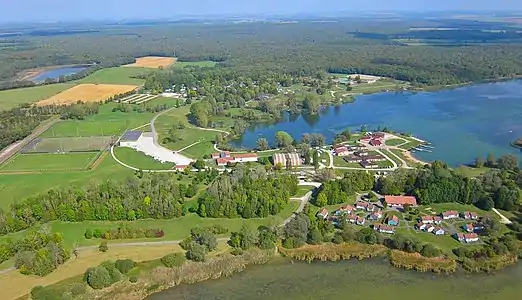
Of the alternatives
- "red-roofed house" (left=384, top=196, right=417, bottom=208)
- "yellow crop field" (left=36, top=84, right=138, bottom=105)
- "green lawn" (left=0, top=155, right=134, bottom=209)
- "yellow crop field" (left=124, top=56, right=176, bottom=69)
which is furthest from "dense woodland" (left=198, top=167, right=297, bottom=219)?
"yellow crop field" (left=124, top=56, right=176, bottom=69)

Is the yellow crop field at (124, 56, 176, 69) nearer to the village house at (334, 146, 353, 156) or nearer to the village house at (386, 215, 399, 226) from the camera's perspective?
the village house at (334, 146, 353, 156)

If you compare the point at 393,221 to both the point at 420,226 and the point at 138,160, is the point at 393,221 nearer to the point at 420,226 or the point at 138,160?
the point at 420,226

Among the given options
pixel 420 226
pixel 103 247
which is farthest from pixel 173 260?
pixel 420 226

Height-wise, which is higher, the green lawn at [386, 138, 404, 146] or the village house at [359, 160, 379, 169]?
the village house at [359, 160, 379, 169]

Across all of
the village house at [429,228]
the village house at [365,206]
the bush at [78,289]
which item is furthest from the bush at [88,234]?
the village house at [429,228]

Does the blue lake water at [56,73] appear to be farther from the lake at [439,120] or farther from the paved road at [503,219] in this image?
the paved road at [503,219]

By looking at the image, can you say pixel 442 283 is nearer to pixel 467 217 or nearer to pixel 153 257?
pixel 467 217
